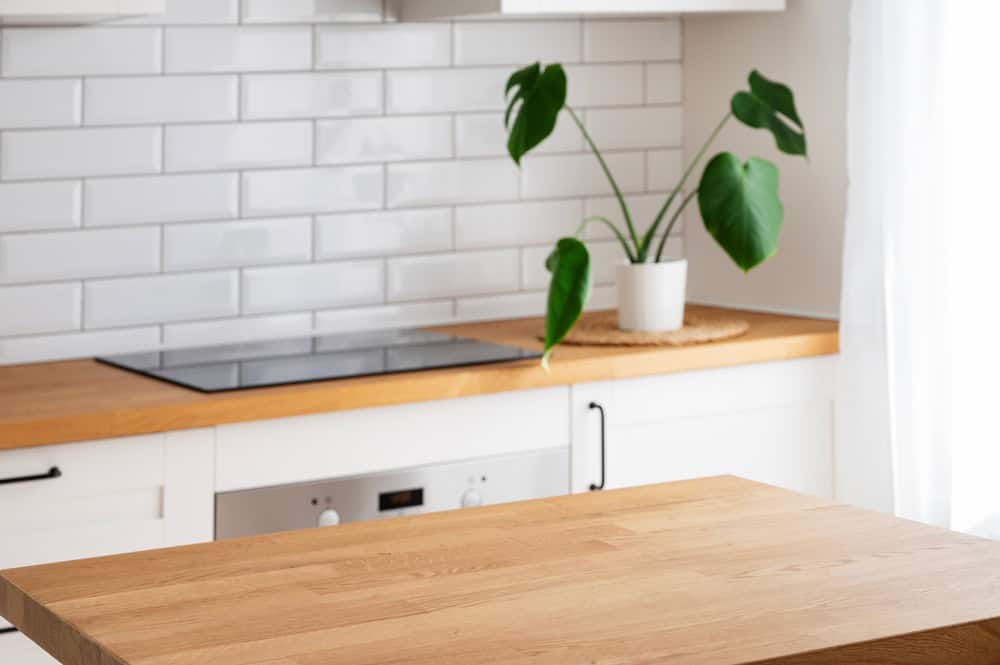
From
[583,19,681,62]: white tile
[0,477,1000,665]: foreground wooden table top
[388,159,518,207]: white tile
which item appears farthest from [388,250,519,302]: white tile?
[0,477,1000,665]: foreground wooden table top

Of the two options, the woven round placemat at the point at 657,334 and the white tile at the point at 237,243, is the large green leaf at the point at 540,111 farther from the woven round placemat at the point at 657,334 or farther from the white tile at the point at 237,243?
the white tile at the point at 237,243

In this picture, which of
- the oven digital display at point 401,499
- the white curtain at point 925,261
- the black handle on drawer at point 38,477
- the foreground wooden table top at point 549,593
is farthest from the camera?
the white curtain at point 925,261

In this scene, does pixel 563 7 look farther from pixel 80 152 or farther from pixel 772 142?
pixel 80 152

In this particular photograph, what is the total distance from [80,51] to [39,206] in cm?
32

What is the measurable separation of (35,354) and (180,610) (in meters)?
1.77

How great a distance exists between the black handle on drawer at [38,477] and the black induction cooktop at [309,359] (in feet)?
1.00

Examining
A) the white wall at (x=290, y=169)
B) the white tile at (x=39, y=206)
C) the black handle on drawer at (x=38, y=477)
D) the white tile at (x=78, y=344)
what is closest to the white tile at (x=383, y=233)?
the white wall at (x=290, y=169)

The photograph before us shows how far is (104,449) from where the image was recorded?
2402 mm

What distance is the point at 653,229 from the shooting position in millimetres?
3172

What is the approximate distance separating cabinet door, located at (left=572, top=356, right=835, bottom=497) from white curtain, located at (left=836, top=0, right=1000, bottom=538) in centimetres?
10

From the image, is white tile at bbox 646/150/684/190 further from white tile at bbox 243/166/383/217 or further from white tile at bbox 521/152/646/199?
white tile at bbox 243/166/383/217

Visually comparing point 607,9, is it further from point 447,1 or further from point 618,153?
point 618,153

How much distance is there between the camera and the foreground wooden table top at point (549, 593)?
1233mm

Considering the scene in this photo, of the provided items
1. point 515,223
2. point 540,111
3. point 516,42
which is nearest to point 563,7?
point 540,111
